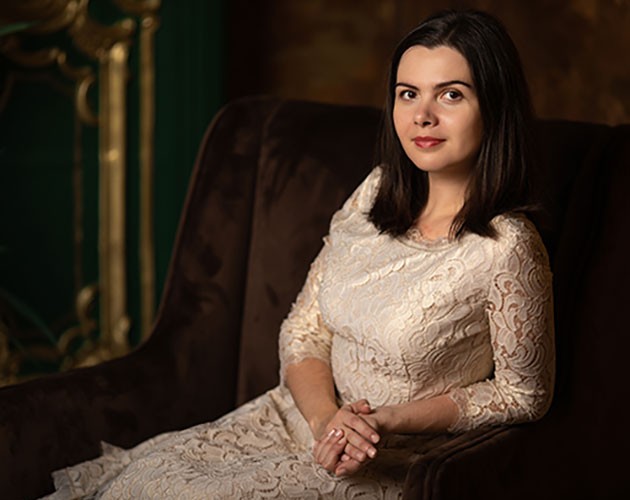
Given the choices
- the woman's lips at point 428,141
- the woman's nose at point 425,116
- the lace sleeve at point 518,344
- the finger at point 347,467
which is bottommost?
the finger at point 347,467

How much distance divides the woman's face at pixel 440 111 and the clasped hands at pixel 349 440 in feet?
→ 1.42

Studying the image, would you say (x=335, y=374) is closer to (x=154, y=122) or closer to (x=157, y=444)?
(x=157, y=444)

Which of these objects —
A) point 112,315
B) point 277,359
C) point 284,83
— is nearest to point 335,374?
point 277,359

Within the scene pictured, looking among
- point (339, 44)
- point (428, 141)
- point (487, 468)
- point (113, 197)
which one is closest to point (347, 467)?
point (487, 468)

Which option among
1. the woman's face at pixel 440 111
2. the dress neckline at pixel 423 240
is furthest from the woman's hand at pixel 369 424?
the woman's face at pixel 440 111

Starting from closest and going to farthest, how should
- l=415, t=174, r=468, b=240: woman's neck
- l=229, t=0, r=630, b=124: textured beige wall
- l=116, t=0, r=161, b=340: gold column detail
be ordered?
l=415, t=174, r=468, b=240: woman's neck < l=229, t=0, r=630, b=124: textured beige wall < l=116, t=0, r=161, b=340: gold column detail

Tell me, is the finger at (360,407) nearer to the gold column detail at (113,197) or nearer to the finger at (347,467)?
the finger at (347,467)

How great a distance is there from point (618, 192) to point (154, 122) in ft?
6.66

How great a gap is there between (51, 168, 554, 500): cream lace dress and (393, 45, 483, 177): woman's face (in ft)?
0.46

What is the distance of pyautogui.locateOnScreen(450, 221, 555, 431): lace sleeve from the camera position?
1753 mm

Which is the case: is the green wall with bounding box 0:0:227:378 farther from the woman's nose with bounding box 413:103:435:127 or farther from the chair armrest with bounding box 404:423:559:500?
the chair armrest with bounding box 404:423:559:500

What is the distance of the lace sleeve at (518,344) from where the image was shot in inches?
69.0

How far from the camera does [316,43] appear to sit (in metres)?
4.15

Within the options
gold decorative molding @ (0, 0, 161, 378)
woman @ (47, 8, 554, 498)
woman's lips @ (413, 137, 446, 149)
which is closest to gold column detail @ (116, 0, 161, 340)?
gold decorative molding @ (0, 0, 161, 378)
